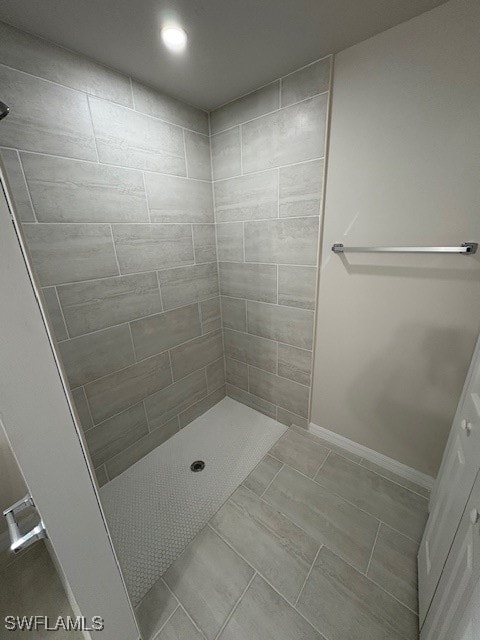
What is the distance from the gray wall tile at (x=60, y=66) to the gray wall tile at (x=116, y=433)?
1644 mm

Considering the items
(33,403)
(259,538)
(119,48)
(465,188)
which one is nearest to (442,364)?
(465,188)

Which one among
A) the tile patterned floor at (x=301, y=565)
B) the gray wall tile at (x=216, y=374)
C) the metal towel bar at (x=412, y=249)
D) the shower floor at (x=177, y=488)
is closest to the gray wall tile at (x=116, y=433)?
the shower floor at (x=177, y=488)

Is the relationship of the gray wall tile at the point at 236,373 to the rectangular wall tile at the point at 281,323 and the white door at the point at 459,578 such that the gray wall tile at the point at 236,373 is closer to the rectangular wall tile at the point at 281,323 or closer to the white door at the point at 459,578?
the rectangular wall tile at the point at 281,323

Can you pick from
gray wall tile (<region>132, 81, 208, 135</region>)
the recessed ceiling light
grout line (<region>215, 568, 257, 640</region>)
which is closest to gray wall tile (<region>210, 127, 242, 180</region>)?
gray wall tile (<region>132, 81, 208, 135</region>)

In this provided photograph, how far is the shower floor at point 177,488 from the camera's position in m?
1.17

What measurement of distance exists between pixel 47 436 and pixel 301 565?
3.98 feet

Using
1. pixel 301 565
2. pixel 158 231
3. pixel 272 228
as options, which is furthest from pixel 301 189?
pixel 301 565

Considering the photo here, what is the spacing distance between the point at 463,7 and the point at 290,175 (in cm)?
77

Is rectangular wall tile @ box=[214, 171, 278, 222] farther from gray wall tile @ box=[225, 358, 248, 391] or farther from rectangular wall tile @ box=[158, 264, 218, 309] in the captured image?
gray wall tile @ box=[225, 358, 248, 391]

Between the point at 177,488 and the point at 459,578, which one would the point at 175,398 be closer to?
the point at 177,488

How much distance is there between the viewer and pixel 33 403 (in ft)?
1.63

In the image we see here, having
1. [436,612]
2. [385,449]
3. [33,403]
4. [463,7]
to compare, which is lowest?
[385,449]

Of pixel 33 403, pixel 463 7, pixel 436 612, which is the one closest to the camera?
pixel 33 403

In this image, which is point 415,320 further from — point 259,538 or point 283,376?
point 259,538
